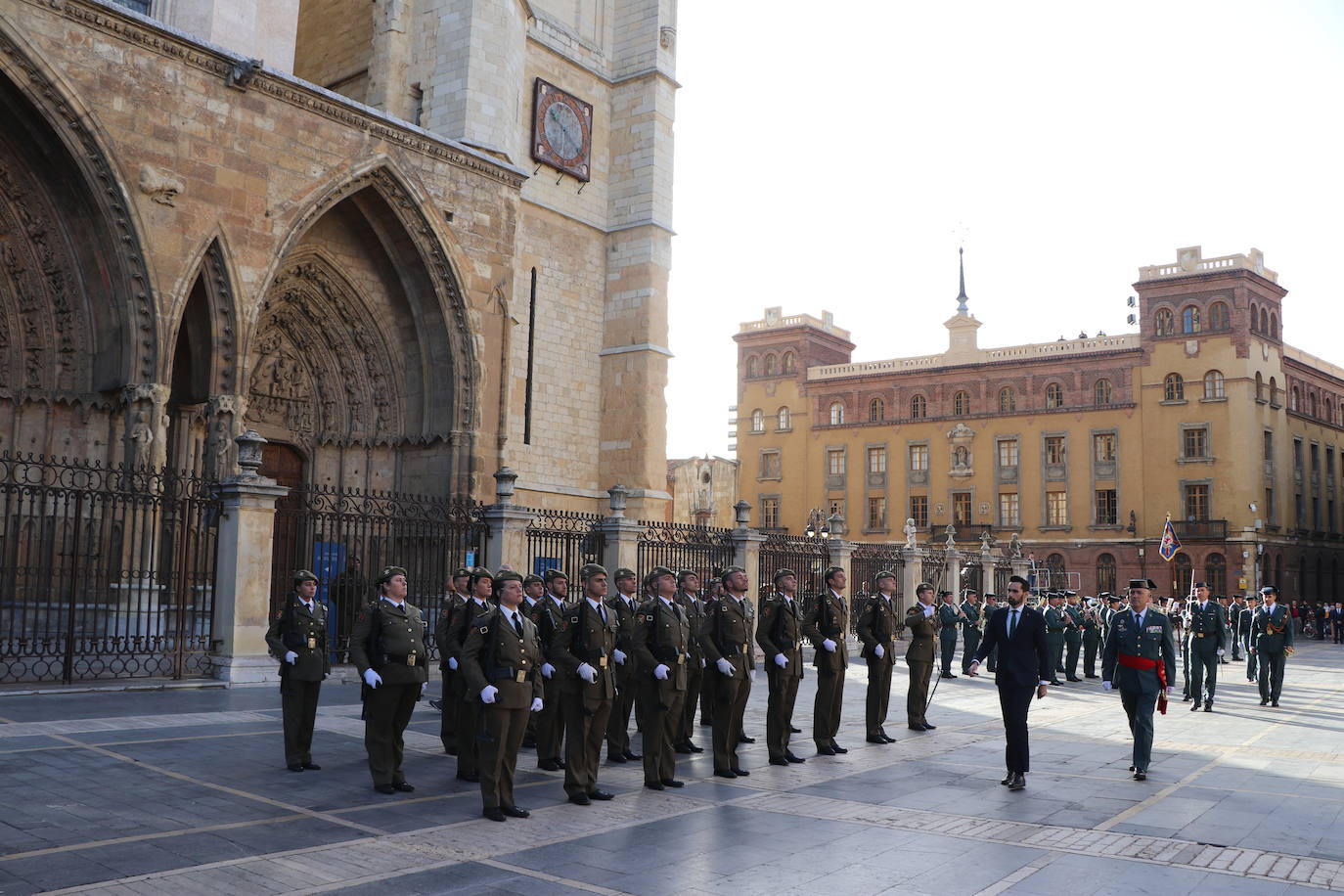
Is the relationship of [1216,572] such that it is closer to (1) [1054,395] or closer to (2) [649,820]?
(1) [1054,395]

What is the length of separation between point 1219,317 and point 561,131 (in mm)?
37477

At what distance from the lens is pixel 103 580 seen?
14156mm

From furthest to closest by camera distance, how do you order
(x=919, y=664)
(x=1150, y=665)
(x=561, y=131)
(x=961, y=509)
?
1. (x=961, y=509)
2. (x=561, y=131)
3. (x=919, y=664)
4. (x=1150, y=665)

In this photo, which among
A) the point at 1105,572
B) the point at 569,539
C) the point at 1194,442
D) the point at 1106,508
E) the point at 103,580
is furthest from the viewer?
Result: the point at 1106,508

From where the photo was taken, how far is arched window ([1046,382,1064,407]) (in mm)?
53938

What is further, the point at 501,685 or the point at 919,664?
the point at 919,664

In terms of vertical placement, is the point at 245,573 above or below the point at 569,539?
below

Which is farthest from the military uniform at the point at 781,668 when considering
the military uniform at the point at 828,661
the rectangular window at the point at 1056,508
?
the rectangular window at the point at 1056,508

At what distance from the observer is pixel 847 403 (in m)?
59.8

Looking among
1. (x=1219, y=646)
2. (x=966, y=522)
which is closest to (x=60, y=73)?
(x=1219, y=646)

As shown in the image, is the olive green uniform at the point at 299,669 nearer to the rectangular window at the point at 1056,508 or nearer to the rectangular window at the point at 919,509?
the rectangular window at the point at 1056,508

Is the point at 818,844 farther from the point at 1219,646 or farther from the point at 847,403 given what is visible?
the point at 847,403

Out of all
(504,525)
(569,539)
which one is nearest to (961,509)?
(569,539)

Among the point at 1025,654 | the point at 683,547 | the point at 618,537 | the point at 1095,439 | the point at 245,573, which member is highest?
the point at 1095,439
